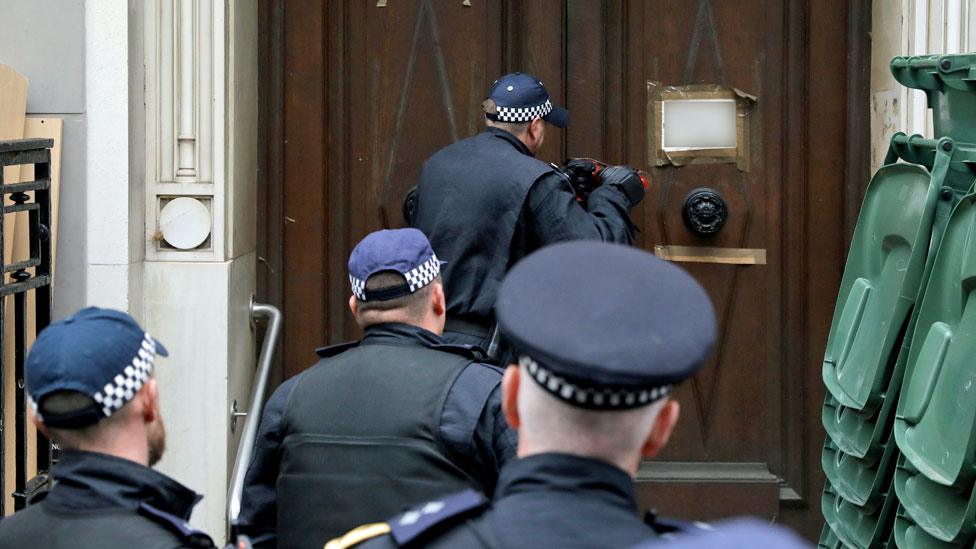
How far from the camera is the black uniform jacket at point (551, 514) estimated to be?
1.74 meters

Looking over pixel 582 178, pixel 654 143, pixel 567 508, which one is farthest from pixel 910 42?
pixel 567 508

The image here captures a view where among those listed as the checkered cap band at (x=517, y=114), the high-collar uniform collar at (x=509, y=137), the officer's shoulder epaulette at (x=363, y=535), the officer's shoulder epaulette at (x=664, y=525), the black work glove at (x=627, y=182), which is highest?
the checkered cap band at (x=517, y=114)

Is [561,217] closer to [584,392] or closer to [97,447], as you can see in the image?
[97,447]

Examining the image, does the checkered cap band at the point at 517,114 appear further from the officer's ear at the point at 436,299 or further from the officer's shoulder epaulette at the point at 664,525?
the officer's shoulder epaulette at the point at 664,525

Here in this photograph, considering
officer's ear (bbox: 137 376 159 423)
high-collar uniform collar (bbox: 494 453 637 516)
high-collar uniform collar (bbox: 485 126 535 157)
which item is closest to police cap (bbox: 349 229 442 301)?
officer's ear (bbox: 137 376 159 423)

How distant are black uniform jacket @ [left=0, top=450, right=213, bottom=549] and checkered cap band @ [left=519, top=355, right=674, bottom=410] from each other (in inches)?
28.9

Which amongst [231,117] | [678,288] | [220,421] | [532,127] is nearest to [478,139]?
[532,127]

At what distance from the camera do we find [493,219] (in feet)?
15.6

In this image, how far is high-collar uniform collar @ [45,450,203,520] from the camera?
2230 millimetres

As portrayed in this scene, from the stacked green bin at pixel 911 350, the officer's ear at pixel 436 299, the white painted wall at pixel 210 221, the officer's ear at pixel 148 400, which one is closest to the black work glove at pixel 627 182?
the stacked green bin at pixel 911 350

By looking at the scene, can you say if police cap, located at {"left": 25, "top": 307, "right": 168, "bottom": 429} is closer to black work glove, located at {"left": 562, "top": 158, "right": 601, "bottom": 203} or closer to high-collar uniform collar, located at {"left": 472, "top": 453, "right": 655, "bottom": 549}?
high-collar uniform collar, located at {"left": 472, "top": 453, "right": 655, "bottom": 549}

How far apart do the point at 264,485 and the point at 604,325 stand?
1.67 metres

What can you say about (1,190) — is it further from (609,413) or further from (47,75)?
(609,413)

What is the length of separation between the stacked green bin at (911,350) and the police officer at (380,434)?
1094 millimetres
